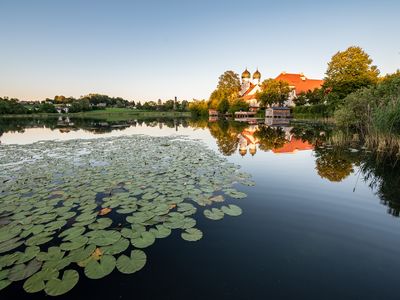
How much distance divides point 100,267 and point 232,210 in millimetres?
2963

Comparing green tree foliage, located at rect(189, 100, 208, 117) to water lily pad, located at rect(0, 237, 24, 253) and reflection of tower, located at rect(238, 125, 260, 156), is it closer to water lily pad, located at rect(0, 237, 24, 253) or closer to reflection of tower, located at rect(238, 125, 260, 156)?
reflection of tower, located at rect(238, 125, 260, 156)

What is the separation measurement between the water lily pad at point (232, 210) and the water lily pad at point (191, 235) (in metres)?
1.13

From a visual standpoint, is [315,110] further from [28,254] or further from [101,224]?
[28,254]

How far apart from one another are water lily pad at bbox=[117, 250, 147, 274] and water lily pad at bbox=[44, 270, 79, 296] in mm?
534

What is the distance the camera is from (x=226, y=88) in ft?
262

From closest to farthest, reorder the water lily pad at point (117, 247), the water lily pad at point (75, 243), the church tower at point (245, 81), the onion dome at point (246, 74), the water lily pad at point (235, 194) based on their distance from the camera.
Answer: the water lily pad at point (117, 247)
the water lily pad at point (75, 243)
the water lily pad at point (235, 194)
the onion dome at point (246, 74)
the church tower at point (245, 81)

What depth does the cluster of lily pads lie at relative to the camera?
303 cm

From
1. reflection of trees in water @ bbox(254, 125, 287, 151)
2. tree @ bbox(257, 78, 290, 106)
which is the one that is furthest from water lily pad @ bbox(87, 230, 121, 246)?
tree @ bbox(257, 78, 290, 106)

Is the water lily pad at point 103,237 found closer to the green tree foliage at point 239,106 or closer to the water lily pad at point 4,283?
the water lily pad at point 4,283

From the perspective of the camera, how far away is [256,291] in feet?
9.12

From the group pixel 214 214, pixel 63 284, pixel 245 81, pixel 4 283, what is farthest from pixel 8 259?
pixel 245 81

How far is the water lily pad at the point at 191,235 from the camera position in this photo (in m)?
3.83

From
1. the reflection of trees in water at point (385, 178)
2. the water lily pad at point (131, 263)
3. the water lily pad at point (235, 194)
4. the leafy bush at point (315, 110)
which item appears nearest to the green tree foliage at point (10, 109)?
the leafy bush at point (315, 110)

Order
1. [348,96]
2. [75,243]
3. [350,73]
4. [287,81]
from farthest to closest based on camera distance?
[287,81]
[350,73]
[348,96]
[75,243]
